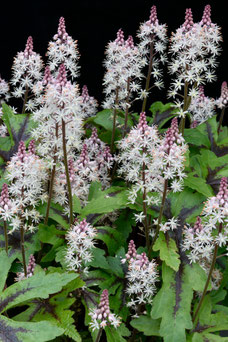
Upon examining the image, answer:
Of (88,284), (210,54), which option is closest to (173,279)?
(88,284)

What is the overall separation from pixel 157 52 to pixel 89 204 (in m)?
1.38

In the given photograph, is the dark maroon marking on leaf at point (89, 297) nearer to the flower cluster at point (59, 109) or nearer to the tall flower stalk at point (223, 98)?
the flower cluster at point (59, 109)

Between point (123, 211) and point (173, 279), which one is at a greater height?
point (123, 211)

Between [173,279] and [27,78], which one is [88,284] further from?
[27,78]

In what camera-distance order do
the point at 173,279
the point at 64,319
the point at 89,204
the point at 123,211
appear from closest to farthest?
the point at 64,319 → the point at 173,279 → the point at 89,204 → the point at 123,211

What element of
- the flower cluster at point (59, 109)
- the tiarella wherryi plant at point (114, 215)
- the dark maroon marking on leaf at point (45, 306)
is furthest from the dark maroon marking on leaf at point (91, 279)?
the flower cluster at point (59, 109)

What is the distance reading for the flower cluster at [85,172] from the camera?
3.24 m

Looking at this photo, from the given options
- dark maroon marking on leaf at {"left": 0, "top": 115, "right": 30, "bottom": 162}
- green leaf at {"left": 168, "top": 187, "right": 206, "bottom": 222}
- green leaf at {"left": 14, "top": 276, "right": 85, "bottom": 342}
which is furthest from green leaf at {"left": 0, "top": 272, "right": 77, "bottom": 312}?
dark maroon marking on leaf at {"left": 0, "top": 115, "right": 30, "bottom": 162}

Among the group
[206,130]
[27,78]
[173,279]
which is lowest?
[173,279]

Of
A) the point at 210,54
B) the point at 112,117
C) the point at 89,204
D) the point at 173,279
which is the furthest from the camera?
the point at 112,117

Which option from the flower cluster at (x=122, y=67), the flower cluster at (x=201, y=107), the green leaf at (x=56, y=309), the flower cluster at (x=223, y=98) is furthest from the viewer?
the flower cluster at (x=201, y=107)

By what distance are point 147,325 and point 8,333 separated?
30.1 inches

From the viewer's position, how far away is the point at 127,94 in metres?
3.78

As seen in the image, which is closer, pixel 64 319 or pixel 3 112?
pixel 64 319
